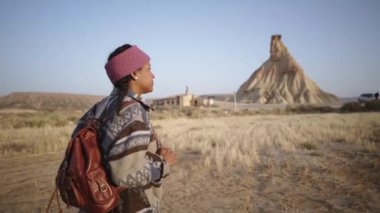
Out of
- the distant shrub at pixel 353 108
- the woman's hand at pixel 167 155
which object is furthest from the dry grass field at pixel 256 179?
the distant shrub at pixel 353 108

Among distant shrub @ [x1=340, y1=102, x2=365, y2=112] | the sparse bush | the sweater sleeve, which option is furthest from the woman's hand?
distant shrub @ [x1=340, y1=102, x2=365, y2=112]

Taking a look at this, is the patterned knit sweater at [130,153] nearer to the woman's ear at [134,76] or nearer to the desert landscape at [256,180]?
the woman's ear at [134,76]

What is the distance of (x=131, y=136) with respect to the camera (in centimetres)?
179

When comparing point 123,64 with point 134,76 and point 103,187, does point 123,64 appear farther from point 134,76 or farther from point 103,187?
point 103,187

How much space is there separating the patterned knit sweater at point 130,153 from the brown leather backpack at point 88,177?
0.18 ft

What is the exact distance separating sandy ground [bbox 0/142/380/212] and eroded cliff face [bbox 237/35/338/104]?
6450 cm

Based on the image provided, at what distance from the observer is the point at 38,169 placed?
7988 mm

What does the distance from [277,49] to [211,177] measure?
9092 cm

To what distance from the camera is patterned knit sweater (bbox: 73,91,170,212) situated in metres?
1.76

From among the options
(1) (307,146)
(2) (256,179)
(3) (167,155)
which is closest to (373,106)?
(1) (307,146)

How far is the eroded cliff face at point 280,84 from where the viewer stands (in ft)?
243

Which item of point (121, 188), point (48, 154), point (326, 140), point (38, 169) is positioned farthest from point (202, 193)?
point (326, 140)

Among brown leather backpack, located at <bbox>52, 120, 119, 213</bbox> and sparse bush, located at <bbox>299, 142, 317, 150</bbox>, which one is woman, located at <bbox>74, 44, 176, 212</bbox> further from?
sparse bush, located at <bbox>299, 142, 317, 150</bbox>

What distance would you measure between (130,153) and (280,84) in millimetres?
81451
